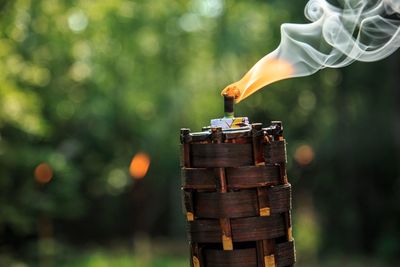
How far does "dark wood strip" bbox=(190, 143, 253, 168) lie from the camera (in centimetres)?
276

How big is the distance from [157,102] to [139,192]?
2.07 meters

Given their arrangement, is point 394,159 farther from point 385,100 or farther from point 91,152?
point 91,152

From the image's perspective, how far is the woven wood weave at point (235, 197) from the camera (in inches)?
109

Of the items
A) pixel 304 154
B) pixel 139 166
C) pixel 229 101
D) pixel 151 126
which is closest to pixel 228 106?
pixel 229 101

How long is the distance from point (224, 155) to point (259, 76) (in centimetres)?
60

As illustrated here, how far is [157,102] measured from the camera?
54.2ft

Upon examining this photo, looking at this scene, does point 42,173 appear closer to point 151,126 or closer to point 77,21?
point 77,21

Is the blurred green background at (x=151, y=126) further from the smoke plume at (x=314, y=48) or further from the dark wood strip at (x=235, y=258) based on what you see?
the dark wood strip at (x=235, y=258)

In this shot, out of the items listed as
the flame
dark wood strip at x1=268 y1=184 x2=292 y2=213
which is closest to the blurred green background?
the flame

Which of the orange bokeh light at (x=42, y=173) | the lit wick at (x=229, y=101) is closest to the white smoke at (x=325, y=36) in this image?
the lit wick at (x=229, y=101)

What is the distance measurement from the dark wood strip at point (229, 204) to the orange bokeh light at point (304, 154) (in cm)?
1124

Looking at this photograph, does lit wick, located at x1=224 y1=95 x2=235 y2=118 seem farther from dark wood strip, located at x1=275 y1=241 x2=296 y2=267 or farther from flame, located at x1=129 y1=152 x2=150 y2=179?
flame, located at x1=129 y1=152 x2=150 y2=179

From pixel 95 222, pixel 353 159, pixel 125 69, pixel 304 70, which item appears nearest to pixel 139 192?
pixel 95 222

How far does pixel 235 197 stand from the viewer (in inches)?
109
